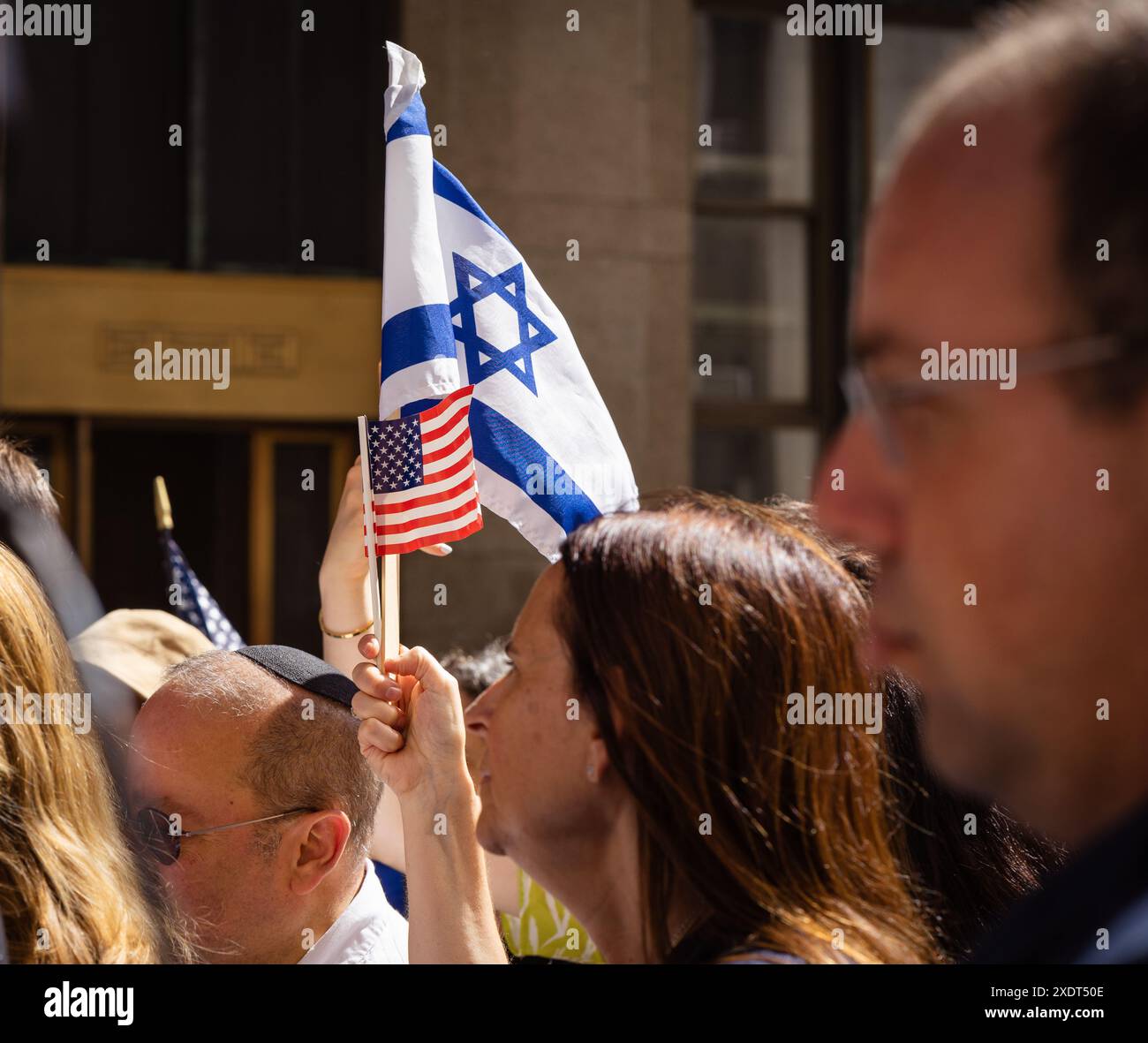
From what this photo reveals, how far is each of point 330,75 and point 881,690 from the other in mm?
7786

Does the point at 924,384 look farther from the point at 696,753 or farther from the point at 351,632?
the point at 351,632

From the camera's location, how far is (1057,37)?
903 millimetres

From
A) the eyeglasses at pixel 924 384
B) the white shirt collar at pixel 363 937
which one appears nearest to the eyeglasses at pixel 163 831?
the white shirt collar at pixel 363 937

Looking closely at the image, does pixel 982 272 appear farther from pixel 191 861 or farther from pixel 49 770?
pixel 191 861

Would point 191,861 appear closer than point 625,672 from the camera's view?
No

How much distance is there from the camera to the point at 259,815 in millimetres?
2900

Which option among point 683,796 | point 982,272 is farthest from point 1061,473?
point 683,796

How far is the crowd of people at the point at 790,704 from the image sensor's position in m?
0.87

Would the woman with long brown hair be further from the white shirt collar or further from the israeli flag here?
the israeli flag

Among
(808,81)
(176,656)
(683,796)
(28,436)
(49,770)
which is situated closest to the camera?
(683,796)

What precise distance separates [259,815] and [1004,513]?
228 centimetres

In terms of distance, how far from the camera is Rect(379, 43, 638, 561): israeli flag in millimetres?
3045

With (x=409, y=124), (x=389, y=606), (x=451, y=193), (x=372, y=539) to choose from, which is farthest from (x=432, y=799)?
(x=451, y=193)

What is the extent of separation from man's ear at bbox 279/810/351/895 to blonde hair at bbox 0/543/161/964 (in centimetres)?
54
